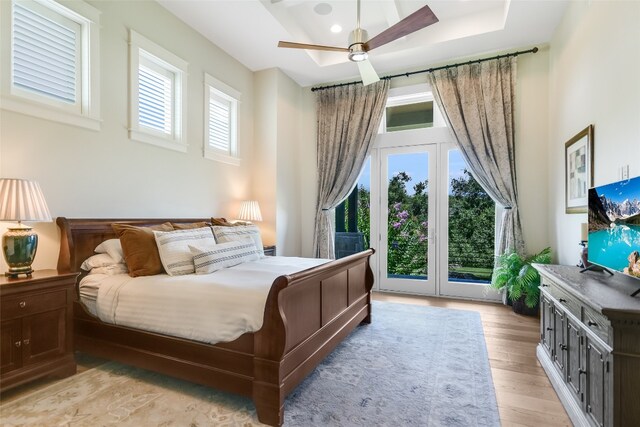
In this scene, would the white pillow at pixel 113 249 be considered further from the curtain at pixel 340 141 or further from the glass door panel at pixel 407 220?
the glass door panel at pixel 407 220

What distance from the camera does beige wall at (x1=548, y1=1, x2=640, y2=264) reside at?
87.9 inches

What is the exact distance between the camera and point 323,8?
13.0ft

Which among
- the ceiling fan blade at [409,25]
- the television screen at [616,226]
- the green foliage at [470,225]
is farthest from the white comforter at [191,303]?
the green foliage at [470,225]

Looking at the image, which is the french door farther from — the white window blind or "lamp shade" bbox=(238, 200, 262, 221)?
the white window blind

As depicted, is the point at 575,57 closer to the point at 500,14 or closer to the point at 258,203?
the point at 500,14


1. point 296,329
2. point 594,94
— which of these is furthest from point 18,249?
point 594,94

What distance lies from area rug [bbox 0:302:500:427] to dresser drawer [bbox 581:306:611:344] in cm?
80

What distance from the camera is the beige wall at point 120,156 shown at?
2625 mm

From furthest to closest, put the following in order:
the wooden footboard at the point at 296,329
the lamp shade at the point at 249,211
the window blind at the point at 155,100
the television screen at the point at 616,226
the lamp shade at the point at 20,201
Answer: the lamp shade at the point at 249,211 → the window blind at the point at 155,100 → the lamp shade at the point at 20,201 → the wooden footboard at the point at 296,329 → the television screen at the point at 616,226

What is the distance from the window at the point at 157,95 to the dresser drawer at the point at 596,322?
399 centimetres

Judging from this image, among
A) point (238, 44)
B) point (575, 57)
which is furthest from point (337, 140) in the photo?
point (575, 57)

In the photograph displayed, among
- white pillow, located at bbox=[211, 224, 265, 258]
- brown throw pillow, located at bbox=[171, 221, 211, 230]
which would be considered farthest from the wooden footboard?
brown throw pillow, located at bbox=[171, 221, 211, 230]

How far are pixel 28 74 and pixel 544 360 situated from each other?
476 cm

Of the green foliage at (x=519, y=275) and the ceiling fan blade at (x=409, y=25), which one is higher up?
the ceiling fan blade at (x=409, y=25)
